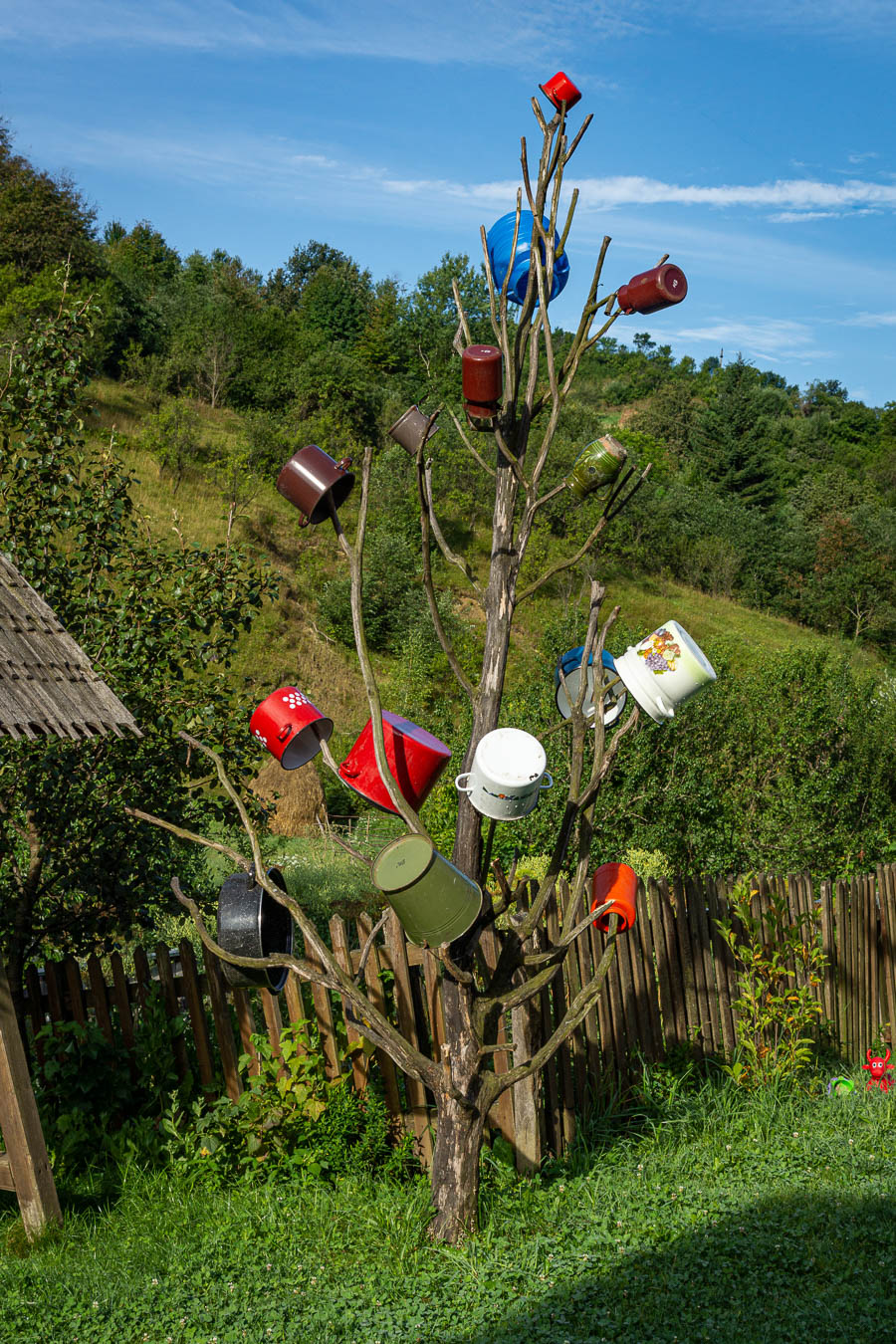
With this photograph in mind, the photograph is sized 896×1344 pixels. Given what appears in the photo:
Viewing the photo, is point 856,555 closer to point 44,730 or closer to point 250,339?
point 250,339

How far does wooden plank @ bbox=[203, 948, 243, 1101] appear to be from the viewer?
11.7 ft

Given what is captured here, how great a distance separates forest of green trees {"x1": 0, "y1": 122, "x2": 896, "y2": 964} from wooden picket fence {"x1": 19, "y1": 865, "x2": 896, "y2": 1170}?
1.01 metres

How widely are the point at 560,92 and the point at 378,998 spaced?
306 centimetres

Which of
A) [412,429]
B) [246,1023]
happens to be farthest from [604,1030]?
[412,429]

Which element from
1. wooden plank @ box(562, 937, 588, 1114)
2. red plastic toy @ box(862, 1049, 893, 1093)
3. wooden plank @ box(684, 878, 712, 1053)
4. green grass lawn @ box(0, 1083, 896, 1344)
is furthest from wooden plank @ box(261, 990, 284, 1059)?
red plastic toy @ box(862, 1049, 893, 1093)

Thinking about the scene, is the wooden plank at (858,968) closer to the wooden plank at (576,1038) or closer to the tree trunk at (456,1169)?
the wooden plank at (576,1038)

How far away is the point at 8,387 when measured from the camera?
474cm

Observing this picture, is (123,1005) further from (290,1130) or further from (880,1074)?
(880,1074)

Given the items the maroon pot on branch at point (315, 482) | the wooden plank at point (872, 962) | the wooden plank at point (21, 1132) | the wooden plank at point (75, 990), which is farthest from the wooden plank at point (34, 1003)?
the wooden plank at point (872, 962)

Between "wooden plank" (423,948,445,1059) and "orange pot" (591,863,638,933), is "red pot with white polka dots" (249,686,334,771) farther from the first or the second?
"orange pot" (591,863,638,933)

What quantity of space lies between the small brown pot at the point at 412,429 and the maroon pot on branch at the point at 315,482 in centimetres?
22

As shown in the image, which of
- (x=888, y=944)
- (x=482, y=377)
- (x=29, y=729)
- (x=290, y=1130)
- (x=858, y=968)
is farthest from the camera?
(x=888, y=944)

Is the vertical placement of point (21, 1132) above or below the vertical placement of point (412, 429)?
below

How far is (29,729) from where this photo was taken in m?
2.88
